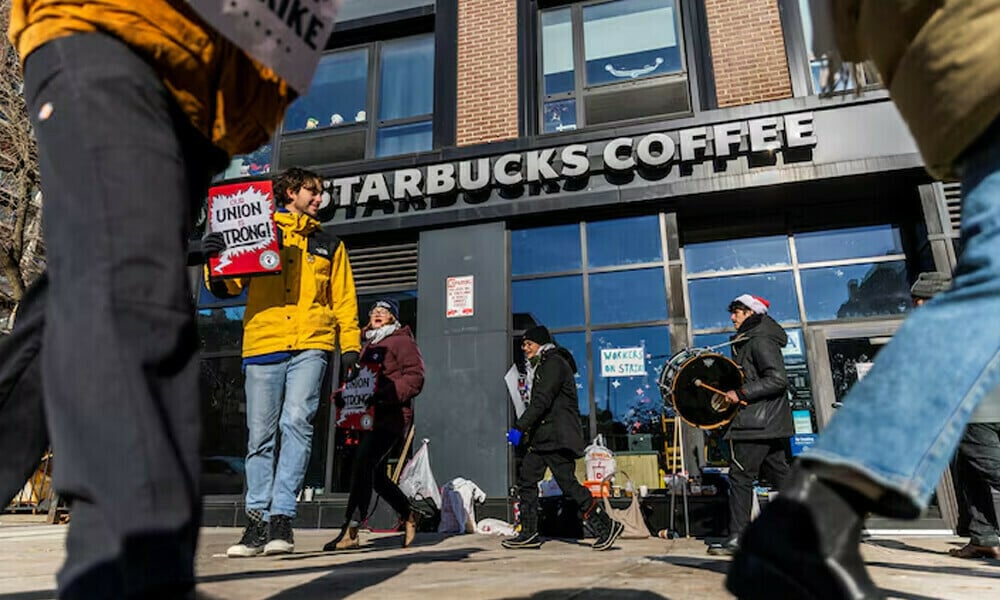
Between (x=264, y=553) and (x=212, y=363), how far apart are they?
5.92m

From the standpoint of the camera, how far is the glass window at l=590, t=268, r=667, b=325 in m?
7.88

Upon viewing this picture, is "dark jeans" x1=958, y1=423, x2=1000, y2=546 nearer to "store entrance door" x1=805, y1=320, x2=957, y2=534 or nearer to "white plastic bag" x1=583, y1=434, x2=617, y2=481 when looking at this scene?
"store entrance door" x1=805, y1=320, x2=957, y2=534

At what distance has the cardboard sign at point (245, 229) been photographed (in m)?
3.79

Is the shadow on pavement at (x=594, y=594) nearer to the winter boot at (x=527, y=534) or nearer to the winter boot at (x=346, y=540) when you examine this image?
the winter boot at (x=346, y=540)

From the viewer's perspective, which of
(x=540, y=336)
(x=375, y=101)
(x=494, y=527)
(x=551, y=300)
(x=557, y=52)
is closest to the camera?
(x=540, y=336)

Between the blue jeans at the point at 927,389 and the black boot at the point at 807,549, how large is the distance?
58 millimetres

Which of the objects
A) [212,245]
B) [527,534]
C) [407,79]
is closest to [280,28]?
[212,245]

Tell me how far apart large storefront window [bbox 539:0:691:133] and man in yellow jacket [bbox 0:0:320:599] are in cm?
798

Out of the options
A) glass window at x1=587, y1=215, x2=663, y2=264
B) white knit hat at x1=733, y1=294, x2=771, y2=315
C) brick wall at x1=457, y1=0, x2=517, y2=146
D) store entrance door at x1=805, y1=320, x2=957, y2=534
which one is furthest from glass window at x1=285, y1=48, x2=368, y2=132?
store entrance door at x1=805, y1=320, x2=957, y2=534

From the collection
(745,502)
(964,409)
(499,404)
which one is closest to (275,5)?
(964,409)

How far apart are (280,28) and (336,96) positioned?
9.44 metres

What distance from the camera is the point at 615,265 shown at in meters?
8.19

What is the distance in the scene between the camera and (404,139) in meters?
9.50

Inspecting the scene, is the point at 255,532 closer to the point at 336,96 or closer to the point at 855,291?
the point at 855,291
